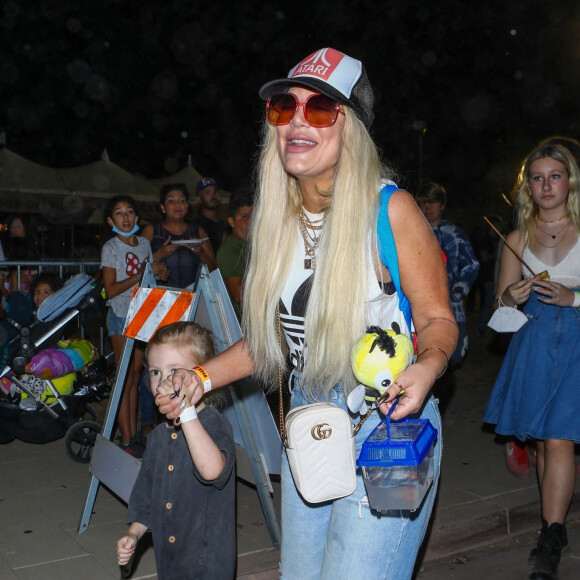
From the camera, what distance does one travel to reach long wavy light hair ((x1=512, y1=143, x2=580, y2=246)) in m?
4.32

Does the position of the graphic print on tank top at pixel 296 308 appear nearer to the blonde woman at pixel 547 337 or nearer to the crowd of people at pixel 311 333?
the crowd of people at pixel 311 333

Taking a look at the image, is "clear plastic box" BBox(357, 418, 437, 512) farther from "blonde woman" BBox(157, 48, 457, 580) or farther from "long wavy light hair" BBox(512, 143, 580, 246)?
"long wavy light hair" BBox(512, 143, 580, 246)

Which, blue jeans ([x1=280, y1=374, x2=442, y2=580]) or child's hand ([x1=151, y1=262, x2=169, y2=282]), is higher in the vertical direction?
child's hand ([x1=151, y1=262, x2=169, y2=282])

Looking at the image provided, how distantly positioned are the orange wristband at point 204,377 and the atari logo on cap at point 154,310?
1.59 metres

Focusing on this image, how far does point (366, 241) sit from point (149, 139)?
35.8 meters

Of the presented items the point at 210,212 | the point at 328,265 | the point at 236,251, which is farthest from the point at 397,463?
the point at 210,212

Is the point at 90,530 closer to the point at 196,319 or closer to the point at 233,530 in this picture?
the point at 196,319

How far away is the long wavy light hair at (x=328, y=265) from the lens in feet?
7.00

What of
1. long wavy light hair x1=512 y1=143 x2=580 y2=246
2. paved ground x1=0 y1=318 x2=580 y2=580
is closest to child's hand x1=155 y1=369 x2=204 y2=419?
paved ground x1=0 y1=318 x2=580 y2=580

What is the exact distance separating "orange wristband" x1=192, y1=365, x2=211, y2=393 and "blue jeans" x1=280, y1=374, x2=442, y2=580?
331 millimetres

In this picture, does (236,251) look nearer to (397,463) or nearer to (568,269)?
(568,269)

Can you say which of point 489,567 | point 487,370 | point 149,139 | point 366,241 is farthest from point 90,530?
point 149,139

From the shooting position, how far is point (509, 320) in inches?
169

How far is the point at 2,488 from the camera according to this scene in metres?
5.07
